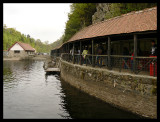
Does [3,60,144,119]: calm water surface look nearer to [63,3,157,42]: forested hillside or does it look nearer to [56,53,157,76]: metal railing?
[56,53,157,76]: metal railing

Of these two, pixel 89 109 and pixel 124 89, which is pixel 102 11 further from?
pixel 89 109

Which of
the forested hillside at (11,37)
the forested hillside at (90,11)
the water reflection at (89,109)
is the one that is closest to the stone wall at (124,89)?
the water reflection at (89,109)

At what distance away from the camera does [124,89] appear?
26.6 feet

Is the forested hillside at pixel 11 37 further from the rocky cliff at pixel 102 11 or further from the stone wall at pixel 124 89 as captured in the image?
the stone wall at pixel 124 89

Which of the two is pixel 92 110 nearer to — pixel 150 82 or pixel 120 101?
pixel 120 101

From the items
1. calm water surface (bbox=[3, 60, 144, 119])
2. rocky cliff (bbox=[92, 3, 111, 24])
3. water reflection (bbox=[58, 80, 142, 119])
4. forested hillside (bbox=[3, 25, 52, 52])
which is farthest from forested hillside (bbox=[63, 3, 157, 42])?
forested hillside (bbox=[3, 25, 52, 52])

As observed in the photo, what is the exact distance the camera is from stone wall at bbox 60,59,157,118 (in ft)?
22.5

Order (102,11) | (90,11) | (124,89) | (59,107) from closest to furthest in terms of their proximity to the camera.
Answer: (124,89)
(59,107)
(102,11)
(90,11)

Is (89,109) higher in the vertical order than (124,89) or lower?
lower

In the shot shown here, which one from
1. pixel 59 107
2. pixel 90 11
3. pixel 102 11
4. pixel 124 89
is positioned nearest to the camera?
pixel 124 89

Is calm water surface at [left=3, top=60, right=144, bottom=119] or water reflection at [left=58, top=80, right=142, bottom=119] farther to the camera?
calm water surface at [left=3, top=60, right=144, bottom=119]

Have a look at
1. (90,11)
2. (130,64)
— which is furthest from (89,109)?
(90,11)

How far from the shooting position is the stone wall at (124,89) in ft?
22.5

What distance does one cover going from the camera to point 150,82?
689 cm
